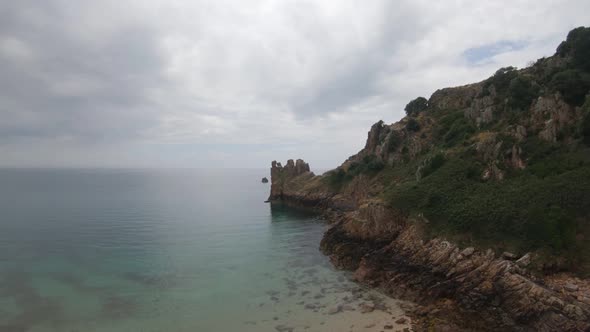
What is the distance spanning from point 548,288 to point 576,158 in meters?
18.0

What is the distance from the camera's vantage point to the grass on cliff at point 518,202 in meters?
23.9

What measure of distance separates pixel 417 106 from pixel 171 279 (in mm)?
76405

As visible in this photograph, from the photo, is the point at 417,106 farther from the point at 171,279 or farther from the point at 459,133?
the point at 171,279

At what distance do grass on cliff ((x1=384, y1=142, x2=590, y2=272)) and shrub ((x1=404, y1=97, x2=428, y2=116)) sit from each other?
50.2m

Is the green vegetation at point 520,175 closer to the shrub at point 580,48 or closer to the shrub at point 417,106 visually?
the shrub at point 580,48

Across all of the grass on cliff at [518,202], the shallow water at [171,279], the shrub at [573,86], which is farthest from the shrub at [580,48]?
the shallow water at [171,279]

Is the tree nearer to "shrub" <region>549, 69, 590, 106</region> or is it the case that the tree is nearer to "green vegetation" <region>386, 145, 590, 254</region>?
"shrub" <region>549, 69, 590, 106</region>

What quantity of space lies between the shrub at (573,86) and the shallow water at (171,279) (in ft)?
111

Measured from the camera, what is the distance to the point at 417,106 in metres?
86.4

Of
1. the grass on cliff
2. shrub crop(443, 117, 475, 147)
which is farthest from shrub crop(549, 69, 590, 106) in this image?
shrub crop(443, 117, 475, 147)

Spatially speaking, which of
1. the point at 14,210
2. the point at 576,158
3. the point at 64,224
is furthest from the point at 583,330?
the point at 14,210

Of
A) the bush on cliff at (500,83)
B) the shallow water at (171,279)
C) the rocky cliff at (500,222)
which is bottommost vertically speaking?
the shallow water at (171,279)

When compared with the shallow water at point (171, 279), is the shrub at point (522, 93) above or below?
above

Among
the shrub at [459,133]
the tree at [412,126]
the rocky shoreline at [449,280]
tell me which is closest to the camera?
the rocky shoreline at [449,280]
